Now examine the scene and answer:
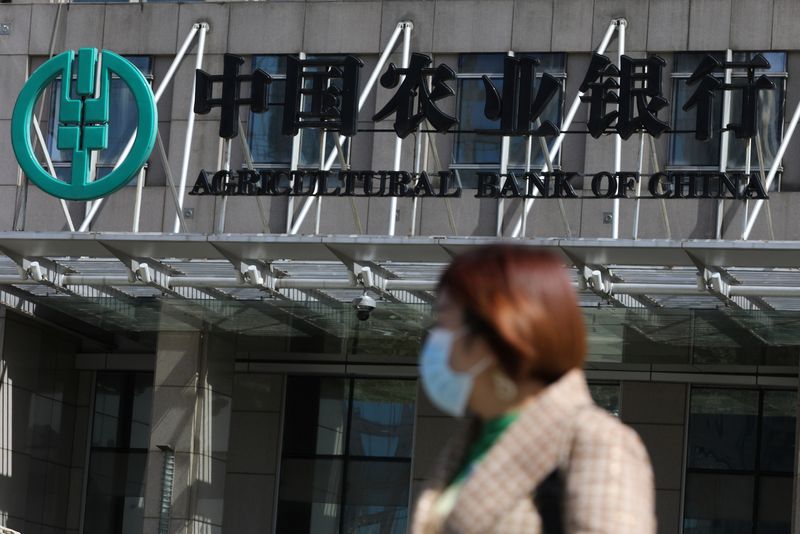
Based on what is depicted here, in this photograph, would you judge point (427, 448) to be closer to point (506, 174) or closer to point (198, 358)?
point (198, 358)

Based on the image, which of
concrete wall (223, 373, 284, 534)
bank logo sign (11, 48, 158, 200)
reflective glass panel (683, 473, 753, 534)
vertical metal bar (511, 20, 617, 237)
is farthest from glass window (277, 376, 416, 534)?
bank logo sign (11, 48, 158, 200)

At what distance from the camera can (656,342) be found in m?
24.2

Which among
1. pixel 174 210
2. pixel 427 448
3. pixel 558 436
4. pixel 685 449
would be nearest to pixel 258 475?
pixel 427 448

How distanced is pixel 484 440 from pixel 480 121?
22.2m

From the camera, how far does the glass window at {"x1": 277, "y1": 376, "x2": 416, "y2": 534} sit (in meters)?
27.2

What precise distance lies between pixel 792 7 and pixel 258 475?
11101 millimetres

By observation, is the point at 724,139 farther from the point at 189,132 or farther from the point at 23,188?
the point at 23,188

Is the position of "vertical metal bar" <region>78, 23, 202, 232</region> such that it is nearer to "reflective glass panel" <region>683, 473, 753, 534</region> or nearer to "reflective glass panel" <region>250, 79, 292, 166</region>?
"reflective glass panel" <region>250, 79, 292, 166</region>

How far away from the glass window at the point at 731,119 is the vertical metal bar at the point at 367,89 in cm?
408

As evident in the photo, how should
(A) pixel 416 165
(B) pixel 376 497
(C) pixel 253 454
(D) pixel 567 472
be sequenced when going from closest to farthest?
(D) pixel 567 472, (A) pixel 416 165, (B) pixel 376 497, (C) pixel 253 454

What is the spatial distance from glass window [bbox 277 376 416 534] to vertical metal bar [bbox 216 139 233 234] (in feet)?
13.9

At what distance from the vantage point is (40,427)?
90.7 feet

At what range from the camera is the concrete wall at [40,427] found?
1037 inches

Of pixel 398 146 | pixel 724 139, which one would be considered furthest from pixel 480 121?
pixel 724 139
